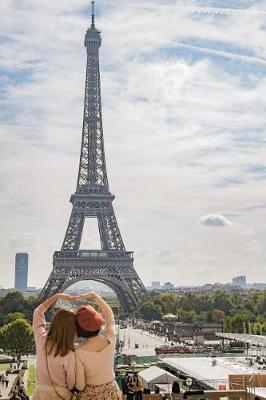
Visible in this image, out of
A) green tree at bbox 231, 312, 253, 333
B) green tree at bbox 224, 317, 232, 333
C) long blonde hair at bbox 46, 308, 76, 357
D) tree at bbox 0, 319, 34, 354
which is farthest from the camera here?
green tree at bbox 224, 317, 232, 333

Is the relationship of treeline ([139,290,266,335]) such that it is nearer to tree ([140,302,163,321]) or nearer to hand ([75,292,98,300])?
tree ([140,302,163,321])

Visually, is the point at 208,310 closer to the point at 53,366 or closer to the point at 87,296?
the point at 87,296

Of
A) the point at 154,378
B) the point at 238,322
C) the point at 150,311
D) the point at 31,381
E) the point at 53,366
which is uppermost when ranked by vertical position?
the point at 150,311

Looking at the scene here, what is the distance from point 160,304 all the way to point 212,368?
224ft

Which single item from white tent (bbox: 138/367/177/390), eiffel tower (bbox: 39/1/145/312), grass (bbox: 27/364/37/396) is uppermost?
eiffel tower (bbox: 39/1/145/312)

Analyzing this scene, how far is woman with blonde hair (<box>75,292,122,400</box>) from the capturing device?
15.9 feet

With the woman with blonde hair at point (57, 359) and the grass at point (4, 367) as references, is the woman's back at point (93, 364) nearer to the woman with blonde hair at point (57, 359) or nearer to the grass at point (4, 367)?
the woman with blonde hair at point (57, 359)

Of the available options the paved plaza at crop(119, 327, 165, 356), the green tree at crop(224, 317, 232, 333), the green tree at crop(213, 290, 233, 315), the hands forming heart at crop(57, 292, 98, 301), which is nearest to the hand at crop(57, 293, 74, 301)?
the hands forming heart at crop(57, 292, 98, 301)

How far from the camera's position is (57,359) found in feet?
15.8

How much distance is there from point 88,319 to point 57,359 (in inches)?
14.8

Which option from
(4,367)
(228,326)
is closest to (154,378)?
(4,367)

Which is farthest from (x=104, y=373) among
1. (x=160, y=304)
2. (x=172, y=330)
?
(x=160, y=304)

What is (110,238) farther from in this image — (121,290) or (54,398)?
(54,398)

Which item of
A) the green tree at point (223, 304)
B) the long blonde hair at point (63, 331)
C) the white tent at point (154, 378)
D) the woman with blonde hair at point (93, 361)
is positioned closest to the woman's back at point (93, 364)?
the woman with blonde hair at point (93, 361)
